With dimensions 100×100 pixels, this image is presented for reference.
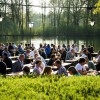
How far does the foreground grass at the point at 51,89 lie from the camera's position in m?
5.11

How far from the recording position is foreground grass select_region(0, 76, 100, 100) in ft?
16.8

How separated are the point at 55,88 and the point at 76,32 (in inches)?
2198

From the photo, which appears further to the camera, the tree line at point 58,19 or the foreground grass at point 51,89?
the tree line at point 58,19

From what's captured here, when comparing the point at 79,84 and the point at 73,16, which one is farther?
the point at 73,16

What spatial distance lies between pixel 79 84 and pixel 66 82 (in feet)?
0.97

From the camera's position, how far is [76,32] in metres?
61.2

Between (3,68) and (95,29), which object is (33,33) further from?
(3,68)

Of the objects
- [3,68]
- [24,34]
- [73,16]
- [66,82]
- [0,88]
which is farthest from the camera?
[73,16]

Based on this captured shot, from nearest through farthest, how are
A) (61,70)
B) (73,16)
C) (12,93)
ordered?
1. (12,93)
2. (61,70)
3. (73,16)

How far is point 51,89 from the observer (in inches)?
219

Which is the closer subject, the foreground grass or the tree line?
the foreground grass

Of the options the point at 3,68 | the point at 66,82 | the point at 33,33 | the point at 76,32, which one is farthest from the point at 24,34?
the point at 66,82

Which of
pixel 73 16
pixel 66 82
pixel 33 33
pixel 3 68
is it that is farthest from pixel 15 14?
pixel 66 82

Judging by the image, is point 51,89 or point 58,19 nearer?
point 51,89
